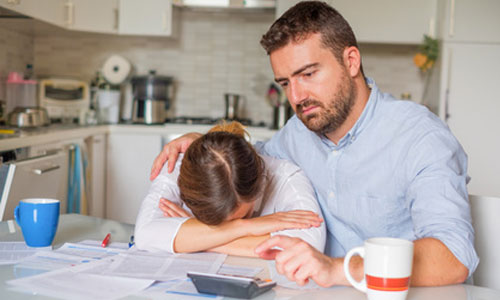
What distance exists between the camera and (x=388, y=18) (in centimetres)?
432

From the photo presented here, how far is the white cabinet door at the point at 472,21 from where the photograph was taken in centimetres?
405

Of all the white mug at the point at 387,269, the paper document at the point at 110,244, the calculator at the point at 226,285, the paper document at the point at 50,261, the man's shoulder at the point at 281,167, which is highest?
the man's shoulder at the point at 281,167

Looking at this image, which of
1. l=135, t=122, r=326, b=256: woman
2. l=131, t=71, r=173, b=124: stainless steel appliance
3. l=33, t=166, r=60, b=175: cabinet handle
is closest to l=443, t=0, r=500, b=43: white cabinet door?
l=131, t=71, r=173, b=124: stainless steel appliance

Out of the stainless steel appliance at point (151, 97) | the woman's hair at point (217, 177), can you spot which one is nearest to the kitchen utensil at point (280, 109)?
the stainless steel appliance at point (151, 97)

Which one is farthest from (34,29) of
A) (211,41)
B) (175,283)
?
(175,283)

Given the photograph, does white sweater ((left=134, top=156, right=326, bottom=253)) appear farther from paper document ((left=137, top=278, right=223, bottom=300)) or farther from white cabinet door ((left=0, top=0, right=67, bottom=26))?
white cabinet door ((left=0, top=0, right=67, bottom=26))

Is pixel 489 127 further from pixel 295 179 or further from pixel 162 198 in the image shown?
pixel 162 198

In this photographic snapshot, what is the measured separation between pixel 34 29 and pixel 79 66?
53cm

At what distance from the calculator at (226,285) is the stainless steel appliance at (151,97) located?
11.7 feet

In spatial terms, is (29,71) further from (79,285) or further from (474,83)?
(79,285)

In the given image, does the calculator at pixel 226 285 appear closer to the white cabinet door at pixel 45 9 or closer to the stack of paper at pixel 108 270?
the stack of paper at pixel 108 270

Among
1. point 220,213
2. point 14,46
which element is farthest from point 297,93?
point 14,46

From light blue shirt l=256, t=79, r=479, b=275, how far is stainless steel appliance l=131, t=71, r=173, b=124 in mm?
2879

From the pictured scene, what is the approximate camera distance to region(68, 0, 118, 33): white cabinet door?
4.07 meters
